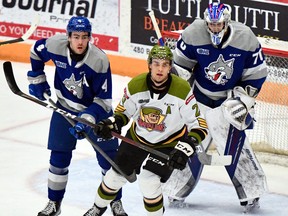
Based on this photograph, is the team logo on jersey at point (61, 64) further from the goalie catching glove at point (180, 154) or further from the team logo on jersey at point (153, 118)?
the goalie catching glove at point (180, 154)

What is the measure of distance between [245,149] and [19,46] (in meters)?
3.61

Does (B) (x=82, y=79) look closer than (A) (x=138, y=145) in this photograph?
No

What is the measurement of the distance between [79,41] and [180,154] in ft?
2.43

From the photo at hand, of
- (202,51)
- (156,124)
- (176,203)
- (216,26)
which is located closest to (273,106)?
(176,203)

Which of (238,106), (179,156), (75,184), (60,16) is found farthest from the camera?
(60,16)

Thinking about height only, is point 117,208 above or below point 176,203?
above

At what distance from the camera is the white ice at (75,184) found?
492cm

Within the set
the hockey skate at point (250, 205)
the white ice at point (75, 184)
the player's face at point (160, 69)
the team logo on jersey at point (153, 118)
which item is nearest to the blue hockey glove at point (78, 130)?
the team logo on jersey at point (153, 118)

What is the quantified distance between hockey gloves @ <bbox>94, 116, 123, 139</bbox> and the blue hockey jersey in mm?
114

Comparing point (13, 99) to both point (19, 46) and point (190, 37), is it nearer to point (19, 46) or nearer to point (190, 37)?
point (19, 46)

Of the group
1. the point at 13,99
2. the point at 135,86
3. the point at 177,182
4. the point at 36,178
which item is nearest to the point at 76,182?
the point at 36,178

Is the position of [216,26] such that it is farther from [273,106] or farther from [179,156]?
[273,106]

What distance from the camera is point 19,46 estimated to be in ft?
26.6

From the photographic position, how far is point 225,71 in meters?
4.70
